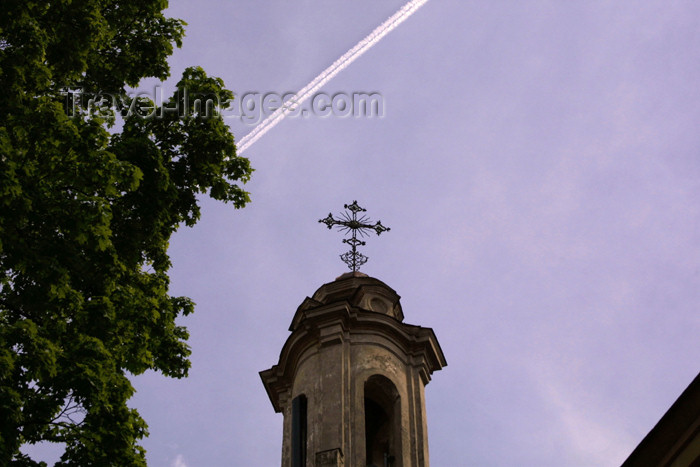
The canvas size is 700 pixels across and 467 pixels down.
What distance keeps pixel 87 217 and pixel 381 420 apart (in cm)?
1416

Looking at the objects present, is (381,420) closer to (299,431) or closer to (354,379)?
(354,379)

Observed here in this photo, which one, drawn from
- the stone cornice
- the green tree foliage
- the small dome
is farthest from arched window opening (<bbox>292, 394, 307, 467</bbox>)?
the green tree foliage

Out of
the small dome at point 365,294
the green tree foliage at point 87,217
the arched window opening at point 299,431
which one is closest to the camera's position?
the green tree foliage at point 87,217

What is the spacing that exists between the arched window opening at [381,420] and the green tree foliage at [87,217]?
31.8 ft

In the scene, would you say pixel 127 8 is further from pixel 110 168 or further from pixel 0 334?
pixel 0 334

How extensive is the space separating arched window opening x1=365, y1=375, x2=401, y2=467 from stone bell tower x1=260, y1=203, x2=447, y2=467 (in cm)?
2

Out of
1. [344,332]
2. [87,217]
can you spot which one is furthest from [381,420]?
[87,217]

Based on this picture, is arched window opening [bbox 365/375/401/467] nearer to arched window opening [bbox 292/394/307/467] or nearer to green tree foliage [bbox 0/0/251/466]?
arched window opening [bbox 292/394/307/467]

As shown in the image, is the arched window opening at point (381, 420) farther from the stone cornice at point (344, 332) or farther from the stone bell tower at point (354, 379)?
the stone cornice at point (344, 332)

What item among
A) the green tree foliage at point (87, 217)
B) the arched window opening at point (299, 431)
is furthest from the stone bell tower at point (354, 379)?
the green tree foliage at point (87, 217)

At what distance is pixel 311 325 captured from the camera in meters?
23.7

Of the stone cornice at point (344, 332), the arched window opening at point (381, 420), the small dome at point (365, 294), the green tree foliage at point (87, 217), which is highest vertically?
the small dome at point (365, 294)

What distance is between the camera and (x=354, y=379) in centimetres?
2275

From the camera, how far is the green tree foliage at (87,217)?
1104cm
